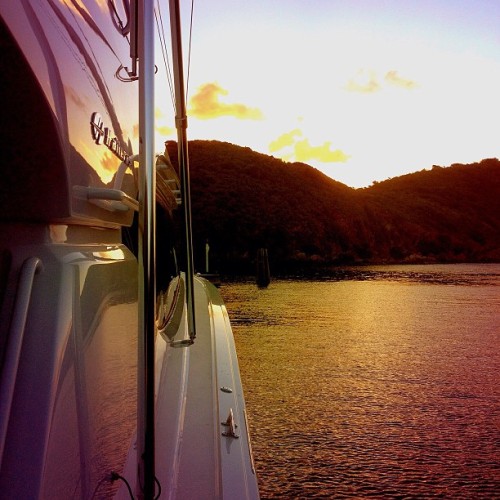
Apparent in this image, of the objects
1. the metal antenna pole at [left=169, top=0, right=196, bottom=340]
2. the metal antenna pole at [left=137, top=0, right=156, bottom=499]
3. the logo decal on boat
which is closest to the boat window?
the metal antenna pole at [left=169, top=0, right=196, bottom=340]

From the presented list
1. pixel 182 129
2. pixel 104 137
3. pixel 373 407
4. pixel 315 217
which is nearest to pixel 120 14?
pixel 104 137

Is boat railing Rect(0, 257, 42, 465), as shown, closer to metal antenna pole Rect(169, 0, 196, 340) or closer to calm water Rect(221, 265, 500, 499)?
metal antenna pole Rect(169, 0, 196, 340)

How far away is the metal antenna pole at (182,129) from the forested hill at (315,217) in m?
43.9

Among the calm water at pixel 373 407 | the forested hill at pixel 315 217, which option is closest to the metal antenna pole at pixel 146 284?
the calm water at pixel 373 407

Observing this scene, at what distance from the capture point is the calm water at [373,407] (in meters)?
3.29

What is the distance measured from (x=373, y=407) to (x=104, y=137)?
3.80 metres

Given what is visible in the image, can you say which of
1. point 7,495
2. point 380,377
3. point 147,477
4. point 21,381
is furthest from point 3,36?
point 380,377

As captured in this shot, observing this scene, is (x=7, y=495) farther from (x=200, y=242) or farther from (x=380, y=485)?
Answer: (x=200, y=242)

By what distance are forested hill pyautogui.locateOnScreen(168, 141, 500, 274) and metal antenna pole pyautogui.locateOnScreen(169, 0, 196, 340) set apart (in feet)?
144

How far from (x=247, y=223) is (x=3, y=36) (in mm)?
63228

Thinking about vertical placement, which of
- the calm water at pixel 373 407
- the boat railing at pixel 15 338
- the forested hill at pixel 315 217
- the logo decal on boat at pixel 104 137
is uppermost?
the forested hill at pixel 315 217

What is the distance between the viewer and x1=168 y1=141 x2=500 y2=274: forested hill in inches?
2450

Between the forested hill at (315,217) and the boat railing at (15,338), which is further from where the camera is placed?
the forested hill at (315,217)

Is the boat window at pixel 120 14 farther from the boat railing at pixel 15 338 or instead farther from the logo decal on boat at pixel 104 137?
the boat railing at pixel 15 338
